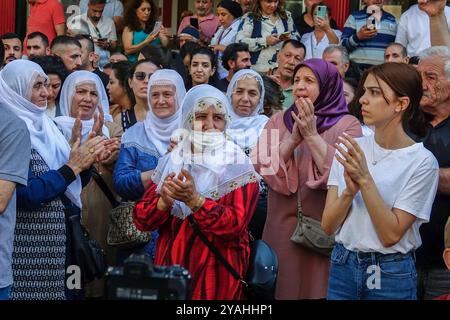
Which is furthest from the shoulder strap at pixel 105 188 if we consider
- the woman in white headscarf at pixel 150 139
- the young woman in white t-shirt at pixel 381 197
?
the young woman in white t-shirt at pixel 381 197

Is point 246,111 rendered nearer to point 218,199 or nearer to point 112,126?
point 112,126

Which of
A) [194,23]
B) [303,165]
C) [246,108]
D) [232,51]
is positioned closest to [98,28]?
[194,23]

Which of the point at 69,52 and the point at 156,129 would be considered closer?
the point at 156,129

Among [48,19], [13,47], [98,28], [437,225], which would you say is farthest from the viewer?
[48,19]

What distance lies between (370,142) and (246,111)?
190 centimetres

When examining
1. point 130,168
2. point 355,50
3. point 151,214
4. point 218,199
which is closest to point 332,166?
point 218,199

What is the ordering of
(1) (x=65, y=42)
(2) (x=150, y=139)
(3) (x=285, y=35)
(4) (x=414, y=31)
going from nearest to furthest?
1. (2) (x=150, y=139)
2. (1) (x=65, y=42)
3. (4) (x=414, y=31)
4. (3) (x=285, y=35)

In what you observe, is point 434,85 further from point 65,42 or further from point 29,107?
point 65,42

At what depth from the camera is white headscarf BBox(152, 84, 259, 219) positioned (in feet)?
16.0

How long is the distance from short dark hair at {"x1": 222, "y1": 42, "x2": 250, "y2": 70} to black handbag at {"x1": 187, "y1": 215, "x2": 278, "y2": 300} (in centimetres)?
382

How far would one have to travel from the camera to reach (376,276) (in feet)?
15.0

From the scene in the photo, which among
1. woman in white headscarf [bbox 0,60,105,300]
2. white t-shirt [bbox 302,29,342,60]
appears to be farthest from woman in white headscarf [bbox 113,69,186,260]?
white t-shirt [bbox 302,29,342,60]

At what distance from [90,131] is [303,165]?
1410 mm

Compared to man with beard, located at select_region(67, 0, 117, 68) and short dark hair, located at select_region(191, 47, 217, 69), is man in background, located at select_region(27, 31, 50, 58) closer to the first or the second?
man with beard, located at select_region(67, 0, 117, 68)
